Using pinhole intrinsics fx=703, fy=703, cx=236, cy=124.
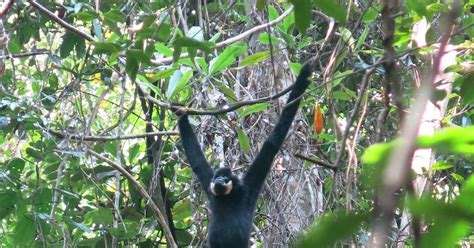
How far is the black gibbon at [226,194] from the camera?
5.03 meters

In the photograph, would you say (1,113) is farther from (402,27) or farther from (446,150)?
(446,150)

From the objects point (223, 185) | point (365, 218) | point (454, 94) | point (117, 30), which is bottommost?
point (365, 218)

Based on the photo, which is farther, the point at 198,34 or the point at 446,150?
the point at 198,34

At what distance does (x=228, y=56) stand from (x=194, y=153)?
4.25 feet

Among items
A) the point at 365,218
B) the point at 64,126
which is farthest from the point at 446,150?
the point at 64,126

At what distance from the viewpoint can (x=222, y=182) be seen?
500 centimetres

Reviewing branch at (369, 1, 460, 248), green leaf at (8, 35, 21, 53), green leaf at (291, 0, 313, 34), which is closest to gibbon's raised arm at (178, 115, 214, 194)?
green leaf at (8, 35, 21, 53)

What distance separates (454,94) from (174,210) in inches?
104

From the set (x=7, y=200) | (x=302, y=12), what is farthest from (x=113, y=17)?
(x=302, y=12)

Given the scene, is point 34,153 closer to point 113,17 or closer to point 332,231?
point 113,17

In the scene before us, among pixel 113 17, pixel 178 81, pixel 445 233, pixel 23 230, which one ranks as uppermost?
pixel 113 17

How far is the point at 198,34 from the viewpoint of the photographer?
14.1 ft

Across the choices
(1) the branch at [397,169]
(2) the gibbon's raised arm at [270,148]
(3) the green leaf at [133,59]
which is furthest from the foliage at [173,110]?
(1) the branch at [397,169]

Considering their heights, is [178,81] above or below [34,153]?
above
